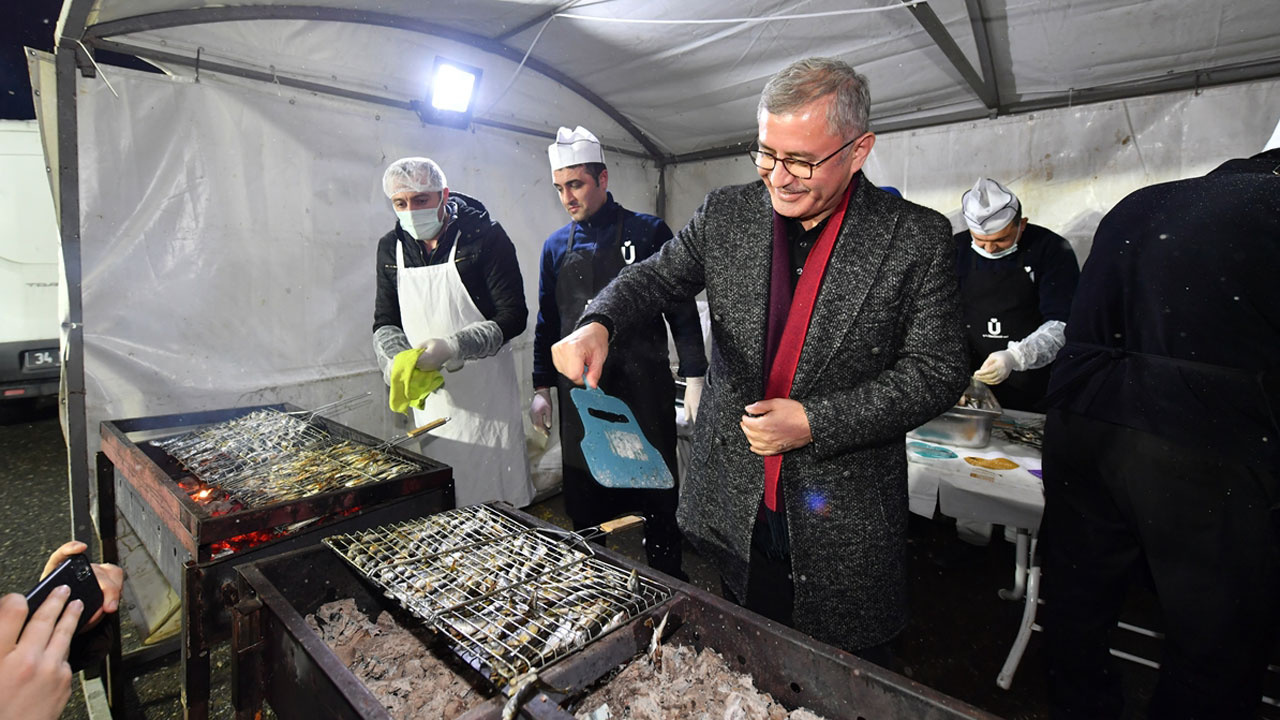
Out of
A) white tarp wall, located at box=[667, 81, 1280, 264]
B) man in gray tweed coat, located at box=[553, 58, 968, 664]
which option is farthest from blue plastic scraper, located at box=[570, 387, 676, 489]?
white tarp wall, located at box=[667, 81, 1280, 264]

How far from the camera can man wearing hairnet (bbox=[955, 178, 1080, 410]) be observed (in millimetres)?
3895

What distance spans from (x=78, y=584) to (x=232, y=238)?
3125mm

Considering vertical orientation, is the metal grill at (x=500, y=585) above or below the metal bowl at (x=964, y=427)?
below

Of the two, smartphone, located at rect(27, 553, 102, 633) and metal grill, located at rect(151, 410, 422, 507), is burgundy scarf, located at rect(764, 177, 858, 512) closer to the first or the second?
metal grill, located at rect(151, 410, 422, 507)

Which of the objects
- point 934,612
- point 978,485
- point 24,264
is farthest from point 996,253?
point 24,264

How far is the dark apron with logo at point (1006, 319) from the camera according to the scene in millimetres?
4027

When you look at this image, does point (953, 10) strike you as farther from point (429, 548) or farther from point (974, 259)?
point (429, 548)

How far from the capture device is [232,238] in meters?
3.72

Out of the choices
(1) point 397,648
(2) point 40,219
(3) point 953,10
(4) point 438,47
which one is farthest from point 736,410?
(2) point 40,219

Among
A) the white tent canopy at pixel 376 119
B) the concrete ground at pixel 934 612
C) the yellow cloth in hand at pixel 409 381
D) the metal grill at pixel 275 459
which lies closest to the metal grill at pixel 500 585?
the metal grill at pixel 275 459

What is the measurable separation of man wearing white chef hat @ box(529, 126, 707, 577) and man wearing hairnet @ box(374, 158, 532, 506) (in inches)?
17.7

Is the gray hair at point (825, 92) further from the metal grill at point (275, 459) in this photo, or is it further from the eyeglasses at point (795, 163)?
the metal grill at point (275, 459)

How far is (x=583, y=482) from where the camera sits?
10.7ft

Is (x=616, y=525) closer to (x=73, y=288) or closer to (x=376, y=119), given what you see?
(x=73, y=288)
